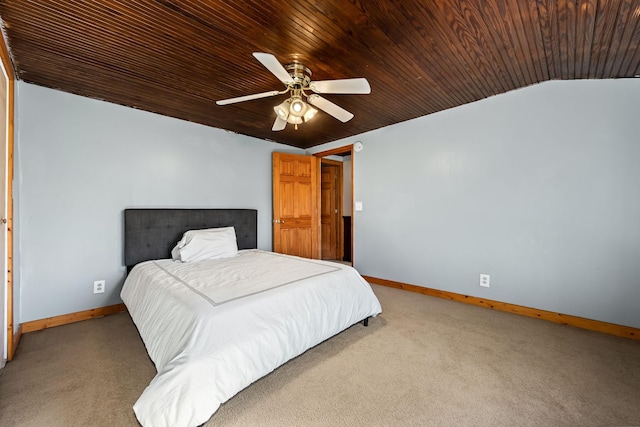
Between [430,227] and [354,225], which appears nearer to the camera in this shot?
[430,227]

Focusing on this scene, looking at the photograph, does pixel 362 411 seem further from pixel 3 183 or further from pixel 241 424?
pixel 3 183

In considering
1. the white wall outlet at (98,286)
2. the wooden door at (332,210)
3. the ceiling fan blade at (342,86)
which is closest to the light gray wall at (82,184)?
the white wall outlet at (98,286)

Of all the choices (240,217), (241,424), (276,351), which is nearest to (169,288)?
(276,351)

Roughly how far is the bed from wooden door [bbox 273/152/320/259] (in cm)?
128

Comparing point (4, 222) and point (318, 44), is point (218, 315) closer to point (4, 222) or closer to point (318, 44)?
point (4, 222)

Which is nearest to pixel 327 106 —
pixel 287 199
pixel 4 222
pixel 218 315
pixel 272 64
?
pixel 272 64

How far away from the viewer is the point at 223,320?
1446 mm

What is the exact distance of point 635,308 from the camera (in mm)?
2168

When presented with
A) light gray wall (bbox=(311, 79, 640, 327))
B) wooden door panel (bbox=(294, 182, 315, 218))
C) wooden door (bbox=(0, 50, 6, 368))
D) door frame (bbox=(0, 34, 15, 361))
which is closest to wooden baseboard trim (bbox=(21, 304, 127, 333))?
door frame (bbox=(0, 34, 15, 361))

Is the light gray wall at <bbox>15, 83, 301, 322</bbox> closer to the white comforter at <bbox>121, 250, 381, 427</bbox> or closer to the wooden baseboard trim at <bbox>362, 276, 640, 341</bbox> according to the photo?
the white comforter at <bbox>121, 250, 381, 427</bbox>

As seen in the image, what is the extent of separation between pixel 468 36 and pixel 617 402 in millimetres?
2333

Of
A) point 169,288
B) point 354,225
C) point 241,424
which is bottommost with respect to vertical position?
point 241,424

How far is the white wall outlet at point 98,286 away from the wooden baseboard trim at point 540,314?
344 cm

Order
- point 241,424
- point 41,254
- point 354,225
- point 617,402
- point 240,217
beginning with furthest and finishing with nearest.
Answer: point 354,225 < point 240,217 < point 41,254 < point 617,402 < point 241,424
